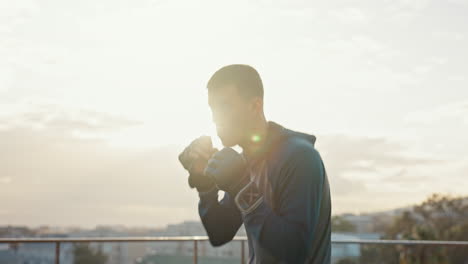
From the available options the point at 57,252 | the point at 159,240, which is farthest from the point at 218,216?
the point at 57,252

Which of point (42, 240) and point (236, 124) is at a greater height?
point (236, 124)

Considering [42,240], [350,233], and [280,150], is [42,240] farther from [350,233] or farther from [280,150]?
[350,233]

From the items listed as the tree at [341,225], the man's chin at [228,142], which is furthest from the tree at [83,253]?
the tree at [341,225]

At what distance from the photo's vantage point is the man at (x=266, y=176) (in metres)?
1.62

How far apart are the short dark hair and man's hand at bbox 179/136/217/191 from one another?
252mm

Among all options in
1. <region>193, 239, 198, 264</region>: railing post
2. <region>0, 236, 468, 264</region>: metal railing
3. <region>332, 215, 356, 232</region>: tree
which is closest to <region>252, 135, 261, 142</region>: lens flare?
<region>0, 236, 468, 264</region>: metal railing

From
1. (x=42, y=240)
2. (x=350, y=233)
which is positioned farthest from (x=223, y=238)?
(x=350, y=233)

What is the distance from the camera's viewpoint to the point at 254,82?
1909 millimetres

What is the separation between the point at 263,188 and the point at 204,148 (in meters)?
0.36

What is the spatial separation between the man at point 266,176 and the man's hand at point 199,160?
0.03 metres

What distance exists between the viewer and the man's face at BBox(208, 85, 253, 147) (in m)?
1.84

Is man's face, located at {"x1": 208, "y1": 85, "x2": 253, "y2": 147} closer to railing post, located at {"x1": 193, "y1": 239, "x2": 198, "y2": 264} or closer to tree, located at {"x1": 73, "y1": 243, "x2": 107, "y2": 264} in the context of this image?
railing post, located at {"x1": 193, "y1": 239, "x2": 198, "y2": 264}

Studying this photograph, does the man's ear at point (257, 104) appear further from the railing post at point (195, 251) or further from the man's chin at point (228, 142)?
the railing post at point (195, 251)

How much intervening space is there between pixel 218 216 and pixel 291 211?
56cm
